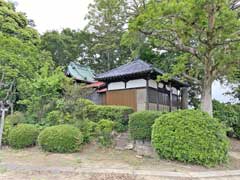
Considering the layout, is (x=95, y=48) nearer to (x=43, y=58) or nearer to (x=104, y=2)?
(x=43, y=58)

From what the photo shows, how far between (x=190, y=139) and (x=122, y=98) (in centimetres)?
808

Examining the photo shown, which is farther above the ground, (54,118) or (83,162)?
(54,118)

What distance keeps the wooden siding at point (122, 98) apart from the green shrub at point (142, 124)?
4777mm

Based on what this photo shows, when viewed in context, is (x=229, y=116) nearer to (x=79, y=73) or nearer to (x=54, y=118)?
(x=54, y=118)

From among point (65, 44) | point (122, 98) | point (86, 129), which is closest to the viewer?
point (86, 129)

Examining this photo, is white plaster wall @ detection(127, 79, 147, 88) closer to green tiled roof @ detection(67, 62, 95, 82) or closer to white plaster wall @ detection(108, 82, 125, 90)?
white plaster wall @ detection(108, 82, 125, 90)

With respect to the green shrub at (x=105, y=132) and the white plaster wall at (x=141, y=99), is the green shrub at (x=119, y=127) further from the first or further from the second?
the white plaster wall at (x=141, y=99)

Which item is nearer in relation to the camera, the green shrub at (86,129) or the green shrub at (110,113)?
the green shrub at (86,129)

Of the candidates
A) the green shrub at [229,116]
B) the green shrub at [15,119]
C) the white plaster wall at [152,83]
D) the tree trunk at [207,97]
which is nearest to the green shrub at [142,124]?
the tree trunk at [207,97]

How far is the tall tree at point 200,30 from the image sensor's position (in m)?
9.34

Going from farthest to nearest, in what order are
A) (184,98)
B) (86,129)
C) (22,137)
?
(184,98) < (86,129) < (22,137)

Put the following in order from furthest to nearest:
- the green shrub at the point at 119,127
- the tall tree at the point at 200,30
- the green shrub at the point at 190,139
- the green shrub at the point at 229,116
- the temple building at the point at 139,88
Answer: the green shrub at the point at 229,116, the temple building at the point at 139,88, the green shrub at the point at 119,127, the green shrub at the point at 190,139, the tall tree at the point at 200,30

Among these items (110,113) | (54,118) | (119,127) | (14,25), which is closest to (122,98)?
(110,113)

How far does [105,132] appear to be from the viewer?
41.6 ft
